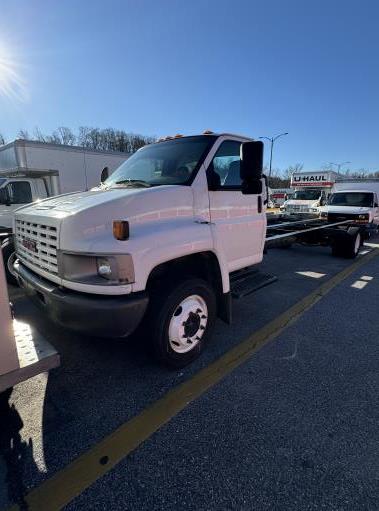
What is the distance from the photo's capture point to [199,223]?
9.94ft

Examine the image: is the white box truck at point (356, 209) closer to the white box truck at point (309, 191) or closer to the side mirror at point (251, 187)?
the white box truck at point (309, 191)

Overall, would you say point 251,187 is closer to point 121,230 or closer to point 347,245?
point 121,230

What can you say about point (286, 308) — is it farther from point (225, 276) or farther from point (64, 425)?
point (64, 425)

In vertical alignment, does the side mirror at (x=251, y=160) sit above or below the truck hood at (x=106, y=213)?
above

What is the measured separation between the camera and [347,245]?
830 cm

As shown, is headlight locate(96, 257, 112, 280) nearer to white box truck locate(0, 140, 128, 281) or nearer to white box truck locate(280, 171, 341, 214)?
white box truck locate(0, 140, 128, 281)

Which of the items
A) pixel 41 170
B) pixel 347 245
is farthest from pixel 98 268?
pixel 41 170

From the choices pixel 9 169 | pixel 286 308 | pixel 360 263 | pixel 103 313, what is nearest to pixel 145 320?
pixel 103 313

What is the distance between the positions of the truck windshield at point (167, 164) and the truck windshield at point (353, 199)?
973 cm

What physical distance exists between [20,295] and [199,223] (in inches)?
145

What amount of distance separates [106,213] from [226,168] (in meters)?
1.73

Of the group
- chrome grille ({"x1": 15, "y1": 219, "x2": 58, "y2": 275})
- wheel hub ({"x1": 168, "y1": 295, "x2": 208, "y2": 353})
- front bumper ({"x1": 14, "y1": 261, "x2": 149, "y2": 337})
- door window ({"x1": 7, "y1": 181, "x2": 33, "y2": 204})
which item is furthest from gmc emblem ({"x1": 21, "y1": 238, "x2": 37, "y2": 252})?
door window ({"x1": 7, "y1": 181, "x2": 33, "y2": 204})

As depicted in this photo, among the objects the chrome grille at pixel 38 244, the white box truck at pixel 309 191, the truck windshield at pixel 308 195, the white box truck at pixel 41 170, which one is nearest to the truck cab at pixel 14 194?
the white box truck at pixel 41 170

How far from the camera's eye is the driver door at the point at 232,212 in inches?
131
